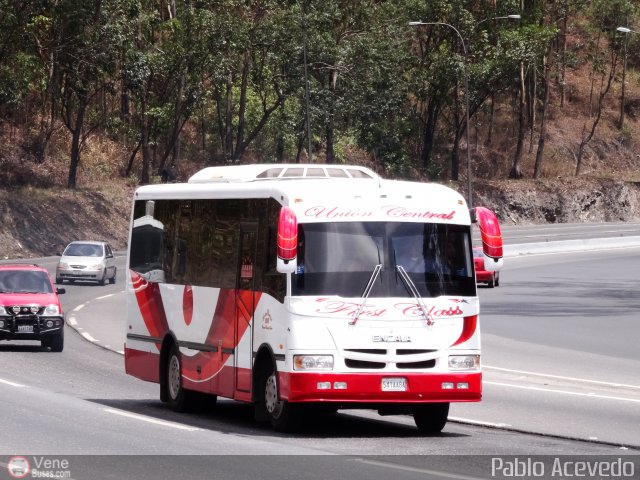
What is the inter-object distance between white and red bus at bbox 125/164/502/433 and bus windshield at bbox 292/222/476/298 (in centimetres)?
1

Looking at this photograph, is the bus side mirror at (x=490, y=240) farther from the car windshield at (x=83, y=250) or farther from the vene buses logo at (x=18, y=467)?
the car windshield at (x=83, y=250)

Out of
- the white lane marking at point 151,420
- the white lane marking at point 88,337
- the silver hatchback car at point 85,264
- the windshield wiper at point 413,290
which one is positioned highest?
the windshield wiper at point 413,290

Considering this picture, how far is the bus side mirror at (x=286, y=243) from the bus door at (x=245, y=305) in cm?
142

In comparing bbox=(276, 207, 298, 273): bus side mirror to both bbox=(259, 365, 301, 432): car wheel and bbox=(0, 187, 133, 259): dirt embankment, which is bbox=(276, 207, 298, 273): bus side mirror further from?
bbox=(0, 187, 133, 259): dirt embankment

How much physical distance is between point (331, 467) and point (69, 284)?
39.5 meters

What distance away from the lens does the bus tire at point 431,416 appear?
15.2 m

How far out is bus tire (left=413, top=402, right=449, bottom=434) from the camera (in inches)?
597

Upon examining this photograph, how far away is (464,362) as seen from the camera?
14680 mm

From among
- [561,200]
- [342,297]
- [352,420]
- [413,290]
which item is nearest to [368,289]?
[342,297]

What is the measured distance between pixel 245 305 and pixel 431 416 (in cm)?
251

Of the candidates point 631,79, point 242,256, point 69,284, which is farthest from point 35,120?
point 242,256

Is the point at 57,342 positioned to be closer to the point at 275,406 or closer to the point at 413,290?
the point at 275,406

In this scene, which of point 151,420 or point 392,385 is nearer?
point 392,385

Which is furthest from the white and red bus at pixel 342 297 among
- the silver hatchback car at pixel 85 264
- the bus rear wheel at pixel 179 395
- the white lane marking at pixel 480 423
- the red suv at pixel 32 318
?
the silver hatchback car at pixel 85 264
